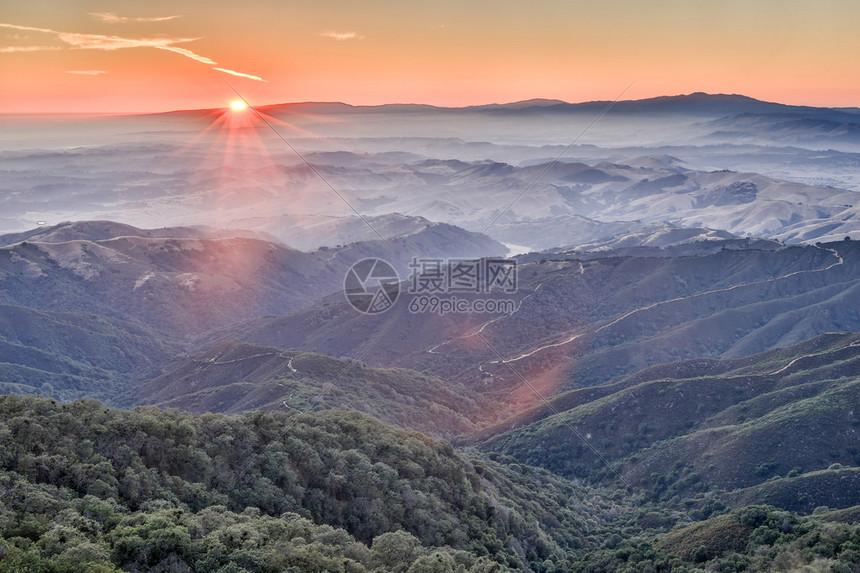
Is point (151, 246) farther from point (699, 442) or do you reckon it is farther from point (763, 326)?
point (699, 442)

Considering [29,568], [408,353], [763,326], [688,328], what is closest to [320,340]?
[408,353]

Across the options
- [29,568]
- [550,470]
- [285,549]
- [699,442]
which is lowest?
[550,470]

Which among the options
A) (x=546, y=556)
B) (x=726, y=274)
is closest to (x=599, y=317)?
(x=726, y=274)

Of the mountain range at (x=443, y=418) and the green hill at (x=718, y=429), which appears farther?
the green hill at (x=718, y=429)

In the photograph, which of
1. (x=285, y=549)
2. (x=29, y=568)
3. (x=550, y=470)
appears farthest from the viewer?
(x=550, y=470)

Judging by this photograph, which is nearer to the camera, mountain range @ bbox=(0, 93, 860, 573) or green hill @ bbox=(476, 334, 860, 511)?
mountain range @ bbox=(0, 93, 860, 573)

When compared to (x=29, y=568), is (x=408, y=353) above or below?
below

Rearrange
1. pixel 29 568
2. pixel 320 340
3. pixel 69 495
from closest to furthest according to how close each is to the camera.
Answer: pixel 29 568 < pixel 69 495 < pixel 320 340

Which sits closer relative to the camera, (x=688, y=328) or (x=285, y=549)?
(x=285, y=549)

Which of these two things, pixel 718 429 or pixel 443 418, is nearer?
pixel 718 429

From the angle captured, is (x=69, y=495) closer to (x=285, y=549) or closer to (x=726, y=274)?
(x=285, y=549)
